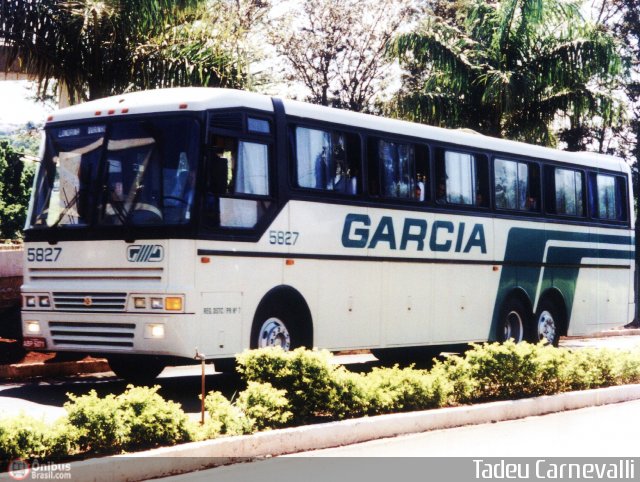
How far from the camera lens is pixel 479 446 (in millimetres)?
9297

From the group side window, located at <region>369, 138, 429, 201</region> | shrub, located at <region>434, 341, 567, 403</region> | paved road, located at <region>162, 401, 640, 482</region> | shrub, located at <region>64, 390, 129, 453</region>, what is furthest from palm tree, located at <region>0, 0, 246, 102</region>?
shrub, located at <region>64, 390, 129, 453</region>

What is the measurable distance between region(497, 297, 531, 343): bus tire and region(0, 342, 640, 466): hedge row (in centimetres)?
367

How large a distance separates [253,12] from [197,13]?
1634cm

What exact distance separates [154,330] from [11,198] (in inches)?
725

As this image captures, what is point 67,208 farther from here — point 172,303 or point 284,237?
point 284,237

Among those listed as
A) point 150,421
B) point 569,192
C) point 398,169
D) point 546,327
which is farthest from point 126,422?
point 569,192

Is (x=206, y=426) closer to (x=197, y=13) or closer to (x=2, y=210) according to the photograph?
(x=197, y=13)

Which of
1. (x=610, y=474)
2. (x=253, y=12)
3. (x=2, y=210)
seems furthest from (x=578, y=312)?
(x=253, y=12)

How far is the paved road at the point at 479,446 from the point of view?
798cm

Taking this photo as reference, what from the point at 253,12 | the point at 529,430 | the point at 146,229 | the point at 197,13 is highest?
the point at 253,12

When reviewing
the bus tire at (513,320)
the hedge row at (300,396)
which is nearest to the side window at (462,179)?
the bus tire at (513,320)

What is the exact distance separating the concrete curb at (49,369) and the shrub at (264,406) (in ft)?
18.9

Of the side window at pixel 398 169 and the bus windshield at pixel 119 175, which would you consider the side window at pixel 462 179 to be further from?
the bus windshield at pixel 119 175

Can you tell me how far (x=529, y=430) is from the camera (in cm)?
1041
